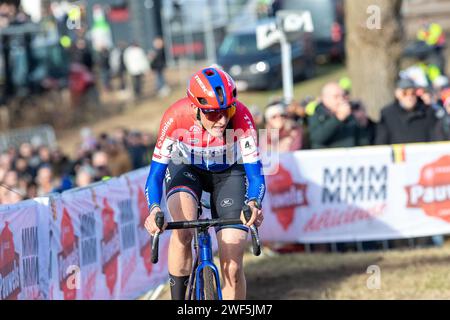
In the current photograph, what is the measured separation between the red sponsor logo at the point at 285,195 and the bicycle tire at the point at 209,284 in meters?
5.05

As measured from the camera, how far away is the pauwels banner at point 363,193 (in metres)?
11.2

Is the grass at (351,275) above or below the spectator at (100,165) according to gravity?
below

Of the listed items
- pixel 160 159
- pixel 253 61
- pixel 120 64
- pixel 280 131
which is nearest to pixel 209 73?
pixel 160 159

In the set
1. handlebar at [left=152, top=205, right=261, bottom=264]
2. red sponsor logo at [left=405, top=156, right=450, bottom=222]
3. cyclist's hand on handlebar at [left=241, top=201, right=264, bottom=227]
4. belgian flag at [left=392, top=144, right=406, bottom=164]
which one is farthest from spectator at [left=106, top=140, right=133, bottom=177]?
handlebar at [left=152, top=205, right=261, bottom=264]

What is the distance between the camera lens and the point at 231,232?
6.62m

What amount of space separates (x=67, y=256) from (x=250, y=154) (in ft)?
7.95

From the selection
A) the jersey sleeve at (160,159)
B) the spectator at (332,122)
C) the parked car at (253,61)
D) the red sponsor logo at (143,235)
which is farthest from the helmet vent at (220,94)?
the parked car at (253,61)

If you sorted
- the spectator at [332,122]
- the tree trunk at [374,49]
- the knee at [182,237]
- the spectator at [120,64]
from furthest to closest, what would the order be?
1. the spectator at [120,64]
2. the tree trunk at [374,49]
3. the spectator at [332,122]
4. the knee at [182,237]

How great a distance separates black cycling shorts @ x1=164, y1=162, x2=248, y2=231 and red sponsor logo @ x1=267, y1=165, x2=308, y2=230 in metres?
4.35

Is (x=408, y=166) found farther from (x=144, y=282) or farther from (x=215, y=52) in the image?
(x=215, y=52)

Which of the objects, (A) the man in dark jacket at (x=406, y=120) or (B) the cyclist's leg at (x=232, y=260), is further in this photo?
(A) the man in dark jacket at (x=406, y=120)

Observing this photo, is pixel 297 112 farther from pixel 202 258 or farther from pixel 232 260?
pixel 202 258

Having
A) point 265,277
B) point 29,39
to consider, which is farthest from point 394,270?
point 29,39

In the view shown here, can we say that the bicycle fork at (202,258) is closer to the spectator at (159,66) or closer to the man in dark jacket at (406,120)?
the man in dark jacket at (406,120)
